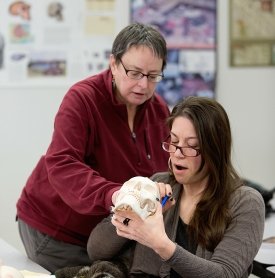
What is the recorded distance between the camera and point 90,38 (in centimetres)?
350

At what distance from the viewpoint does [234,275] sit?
1595 mm

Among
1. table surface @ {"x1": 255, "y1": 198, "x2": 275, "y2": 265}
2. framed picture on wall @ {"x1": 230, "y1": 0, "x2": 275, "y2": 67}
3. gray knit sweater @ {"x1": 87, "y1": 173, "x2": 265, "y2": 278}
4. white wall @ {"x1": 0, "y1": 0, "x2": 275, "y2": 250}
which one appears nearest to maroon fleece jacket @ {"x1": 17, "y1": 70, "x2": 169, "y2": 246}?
gray knit sweater @ {"x1": 87, "y1": 173, "x2": 265, "y2": 278}

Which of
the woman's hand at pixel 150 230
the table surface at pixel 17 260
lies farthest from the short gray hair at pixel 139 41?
the table surface at pixel 17 260

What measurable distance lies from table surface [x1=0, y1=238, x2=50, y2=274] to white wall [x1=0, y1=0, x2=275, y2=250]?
4.01ft

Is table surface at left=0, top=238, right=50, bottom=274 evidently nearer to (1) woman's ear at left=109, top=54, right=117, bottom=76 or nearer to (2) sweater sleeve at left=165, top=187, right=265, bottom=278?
(2) sweater sleeve at left=165, top=187, right=265, bottom=278

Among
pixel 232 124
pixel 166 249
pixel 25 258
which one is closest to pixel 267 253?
pixel 166 249

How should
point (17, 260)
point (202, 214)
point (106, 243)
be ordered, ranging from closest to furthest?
1. point (202, 214)
2. point (106, 243)
3. point (17, 260)

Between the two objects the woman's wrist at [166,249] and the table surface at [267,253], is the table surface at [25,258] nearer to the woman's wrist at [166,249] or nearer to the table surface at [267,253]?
the table surface at [267,253]

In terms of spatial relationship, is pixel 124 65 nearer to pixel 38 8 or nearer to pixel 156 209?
pixel 156 209

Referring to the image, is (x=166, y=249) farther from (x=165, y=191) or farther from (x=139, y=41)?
(x=139, y=41)

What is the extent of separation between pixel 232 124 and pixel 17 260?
215 cm

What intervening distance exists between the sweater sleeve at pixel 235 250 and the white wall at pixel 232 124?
77.9 inches

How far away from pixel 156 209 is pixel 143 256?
0.36 metres

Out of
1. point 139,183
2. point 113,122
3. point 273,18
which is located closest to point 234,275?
point 139,183
